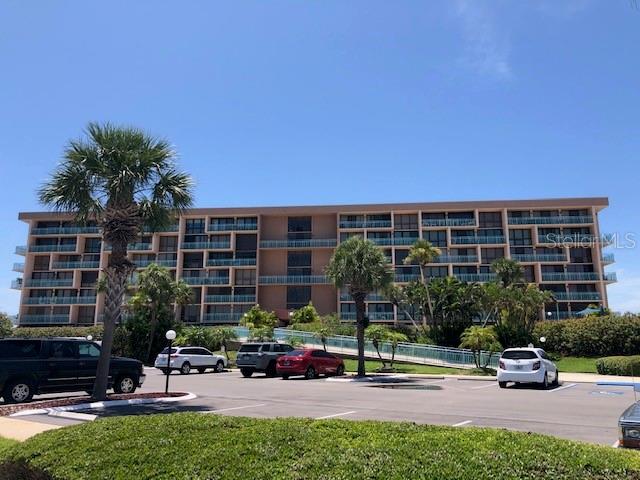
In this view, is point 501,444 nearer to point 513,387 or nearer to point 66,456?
point 66,456

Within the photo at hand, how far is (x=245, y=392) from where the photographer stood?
19.6 meters

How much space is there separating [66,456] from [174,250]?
2471 inches

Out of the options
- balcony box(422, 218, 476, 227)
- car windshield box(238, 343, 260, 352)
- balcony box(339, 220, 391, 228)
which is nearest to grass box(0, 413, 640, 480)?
car windshield box(238, 343, 260, 352)

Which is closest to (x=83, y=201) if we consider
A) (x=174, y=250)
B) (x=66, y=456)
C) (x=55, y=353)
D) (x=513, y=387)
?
(x=55, y=353)

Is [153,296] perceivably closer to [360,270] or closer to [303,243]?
[360,270]

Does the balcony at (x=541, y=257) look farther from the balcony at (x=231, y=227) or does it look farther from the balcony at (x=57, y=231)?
the balcony at (x=57, y=231)

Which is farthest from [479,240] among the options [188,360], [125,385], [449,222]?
[125,385]

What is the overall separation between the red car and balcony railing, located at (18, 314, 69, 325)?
48.1 metres

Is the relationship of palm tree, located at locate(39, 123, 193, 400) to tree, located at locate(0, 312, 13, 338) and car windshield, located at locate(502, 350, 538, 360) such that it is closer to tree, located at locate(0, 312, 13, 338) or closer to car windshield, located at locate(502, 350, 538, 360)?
car windshield, located at locate(502, 350, 538, 360)

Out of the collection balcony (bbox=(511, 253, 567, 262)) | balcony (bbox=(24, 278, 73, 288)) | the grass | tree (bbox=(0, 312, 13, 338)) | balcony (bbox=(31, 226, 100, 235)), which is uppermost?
balcony (bbox=(31, 226, 100, 235))

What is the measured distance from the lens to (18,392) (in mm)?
15273

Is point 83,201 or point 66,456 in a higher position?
point 83,201

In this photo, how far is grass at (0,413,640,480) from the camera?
4668mm

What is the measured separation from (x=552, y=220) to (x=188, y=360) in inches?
1834
